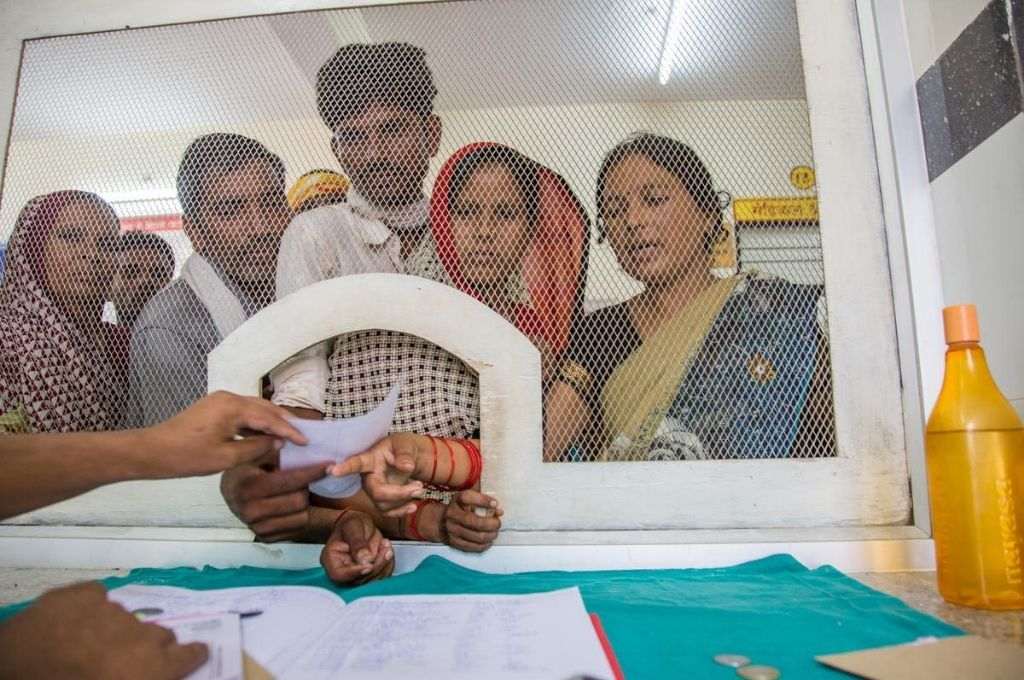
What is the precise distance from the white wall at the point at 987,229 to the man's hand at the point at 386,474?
2.75ft

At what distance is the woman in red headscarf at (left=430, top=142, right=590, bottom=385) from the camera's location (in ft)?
3.67

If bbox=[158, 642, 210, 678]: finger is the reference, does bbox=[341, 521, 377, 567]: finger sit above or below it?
above

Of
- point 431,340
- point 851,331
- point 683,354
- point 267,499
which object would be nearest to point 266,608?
point 267,499

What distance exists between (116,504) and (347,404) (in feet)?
1.41

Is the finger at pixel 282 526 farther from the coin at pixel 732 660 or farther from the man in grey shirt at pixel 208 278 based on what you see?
the coin at pixel 732 660

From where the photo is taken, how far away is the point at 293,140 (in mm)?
1223

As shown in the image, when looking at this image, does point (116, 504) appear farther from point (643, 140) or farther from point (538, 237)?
point (643, 140)

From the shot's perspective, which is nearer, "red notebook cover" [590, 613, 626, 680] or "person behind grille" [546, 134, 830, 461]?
"red notebook cover" [590, 613, 626, 680]

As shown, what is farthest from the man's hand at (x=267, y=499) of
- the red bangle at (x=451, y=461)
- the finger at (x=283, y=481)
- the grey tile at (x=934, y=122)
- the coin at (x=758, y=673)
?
the grey tile at (x=934, y=122)

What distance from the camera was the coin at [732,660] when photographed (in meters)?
0.60

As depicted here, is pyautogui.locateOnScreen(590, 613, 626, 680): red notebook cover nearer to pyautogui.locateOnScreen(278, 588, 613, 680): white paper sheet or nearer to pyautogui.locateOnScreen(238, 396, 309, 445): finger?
pyautogui.locateOnScreen(278, 588, 613, 680): white paper sheet

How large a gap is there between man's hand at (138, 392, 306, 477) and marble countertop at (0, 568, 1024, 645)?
0.49 meters

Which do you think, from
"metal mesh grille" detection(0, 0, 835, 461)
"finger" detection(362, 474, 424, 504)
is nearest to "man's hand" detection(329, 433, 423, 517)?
"finger" detection(362, 474, 424, 504)

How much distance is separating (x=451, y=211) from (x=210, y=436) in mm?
605
